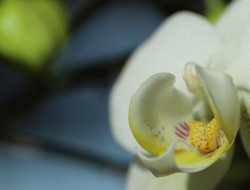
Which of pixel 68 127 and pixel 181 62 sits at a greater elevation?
pixel 181 62

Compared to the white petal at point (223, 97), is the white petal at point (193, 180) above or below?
below

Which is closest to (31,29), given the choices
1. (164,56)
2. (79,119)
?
(164,56)

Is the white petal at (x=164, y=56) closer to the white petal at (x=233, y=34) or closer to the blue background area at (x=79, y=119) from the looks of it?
the white petal at (x=233, y=34)

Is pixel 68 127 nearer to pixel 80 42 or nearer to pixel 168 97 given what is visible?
pixel 80 42

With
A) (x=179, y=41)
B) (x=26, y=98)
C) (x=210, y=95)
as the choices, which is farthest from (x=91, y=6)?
(x=210, y=95)

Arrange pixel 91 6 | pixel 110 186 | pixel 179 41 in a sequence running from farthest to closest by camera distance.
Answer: pixel 110 186 → pixel 91 6 → pixel 179 41

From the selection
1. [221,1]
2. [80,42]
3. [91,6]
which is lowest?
[80,42]

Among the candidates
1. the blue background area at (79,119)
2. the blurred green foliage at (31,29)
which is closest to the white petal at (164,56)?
the blurred green foliage at (31,29)

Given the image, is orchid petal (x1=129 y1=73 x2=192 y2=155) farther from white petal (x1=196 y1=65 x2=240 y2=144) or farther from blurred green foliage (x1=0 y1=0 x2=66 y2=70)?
blurred green foliage (x1=0 y1=0 x2=66 y2=70)
